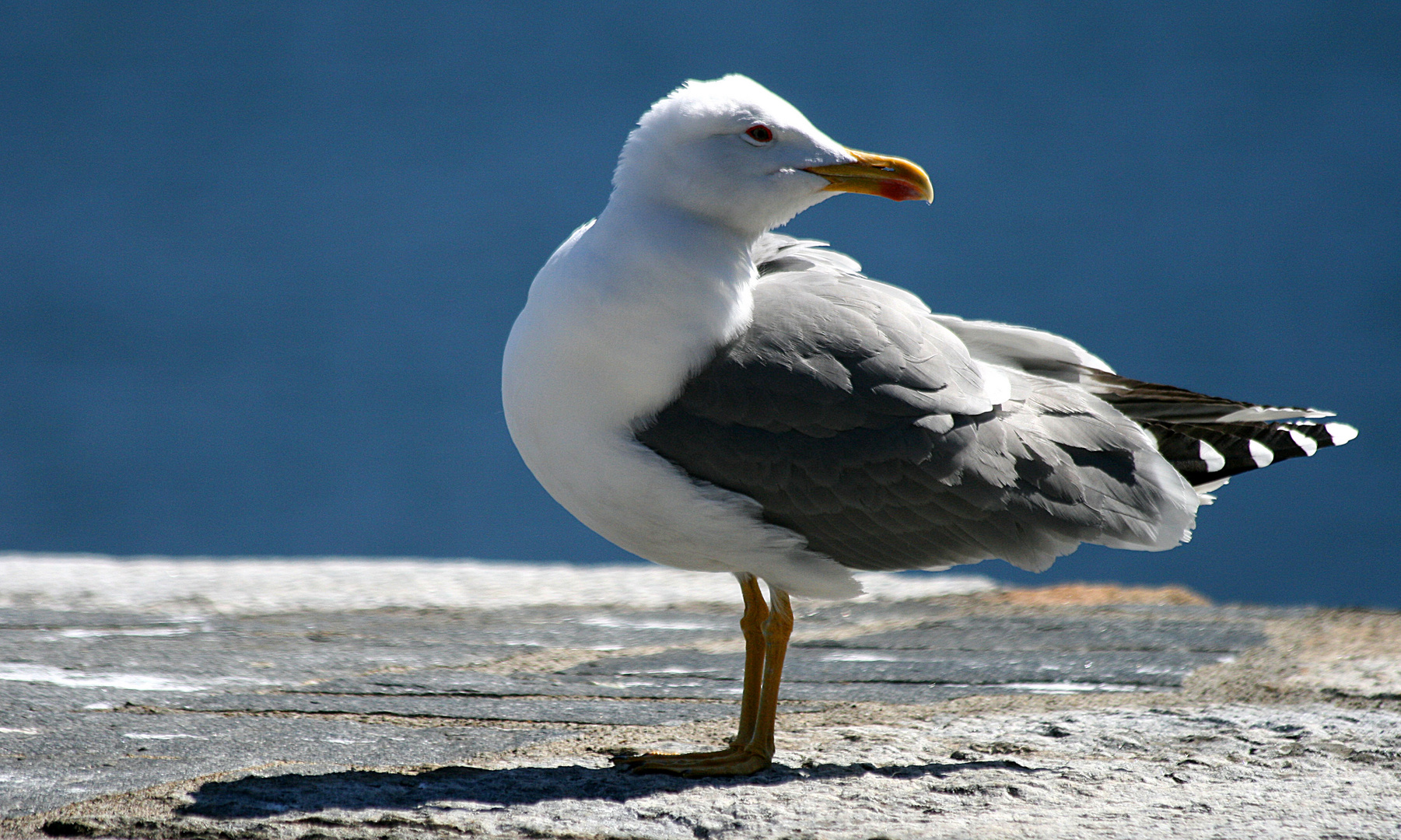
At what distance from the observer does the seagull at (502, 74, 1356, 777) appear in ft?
6.23

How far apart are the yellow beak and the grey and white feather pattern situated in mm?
165

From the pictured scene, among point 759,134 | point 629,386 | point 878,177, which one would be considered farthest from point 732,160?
point 629,386

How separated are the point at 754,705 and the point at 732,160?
2.79ft

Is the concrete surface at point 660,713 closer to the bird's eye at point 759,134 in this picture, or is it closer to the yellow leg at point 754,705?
the yellow leg at point 754,705

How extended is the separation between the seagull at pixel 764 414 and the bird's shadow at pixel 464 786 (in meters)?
0.06

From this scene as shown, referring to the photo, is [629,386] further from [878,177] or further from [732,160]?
[878,177]

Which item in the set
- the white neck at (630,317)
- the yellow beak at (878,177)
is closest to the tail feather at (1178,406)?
the yellow beak at (878,177)

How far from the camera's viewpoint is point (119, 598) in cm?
329

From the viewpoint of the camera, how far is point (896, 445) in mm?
1950

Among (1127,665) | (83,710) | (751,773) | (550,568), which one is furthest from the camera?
(550,568)

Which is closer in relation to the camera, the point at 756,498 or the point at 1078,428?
the point at 756,498

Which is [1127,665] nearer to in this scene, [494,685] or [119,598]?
[494,685]

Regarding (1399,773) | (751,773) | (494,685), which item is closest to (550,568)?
(494,685)

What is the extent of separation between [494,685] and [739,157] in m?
1.11
